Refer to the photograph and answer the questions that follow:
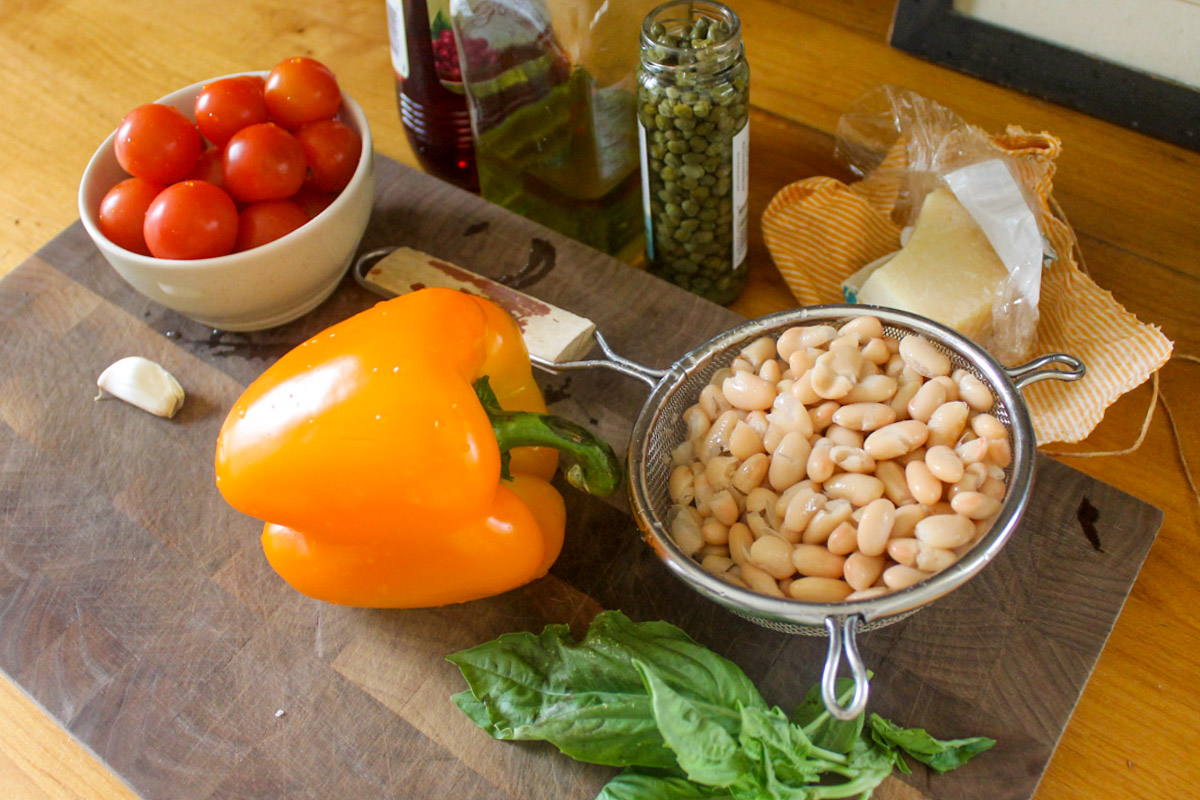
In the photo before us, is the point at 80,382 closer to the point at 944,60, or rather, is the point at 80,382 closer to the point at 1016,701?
the point at 1016,701

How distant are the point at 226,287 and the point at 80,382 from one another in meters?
0.21

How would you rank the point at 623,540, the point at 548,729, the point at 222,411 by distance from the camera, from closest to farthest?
1. the point at 548,729
2. the point at 623,540
3. the point at 222,411

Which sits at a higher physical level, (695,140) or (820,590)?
(695,140)

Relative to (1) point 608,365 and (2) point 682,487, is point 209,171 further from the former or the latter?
(2) point 682,487

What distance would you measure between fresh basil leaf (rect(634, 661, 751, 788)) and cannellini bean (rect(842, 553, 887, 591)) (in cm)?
14

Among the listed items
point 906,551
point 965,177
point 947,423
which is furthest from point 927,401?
point 965,177

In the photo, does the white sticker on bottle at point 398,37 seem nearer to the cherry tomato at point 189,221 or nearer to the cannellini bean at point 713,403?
the cherry tomato at point 189,221

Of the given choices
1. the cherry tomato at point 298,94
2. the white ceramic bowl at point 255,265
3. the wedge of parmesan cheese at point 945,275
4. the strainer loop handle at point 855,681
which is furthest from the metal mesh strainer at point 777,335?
the cherry tomato at point 298,94

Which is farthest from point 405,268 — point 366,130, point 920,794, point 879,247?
point 920,794

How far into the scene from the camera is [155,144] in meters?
0.94

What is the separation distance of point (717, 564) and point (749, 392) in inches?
5.6

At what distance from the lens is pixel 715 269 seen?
1052mm

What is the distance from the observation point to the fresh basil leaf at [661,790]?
2.24ft

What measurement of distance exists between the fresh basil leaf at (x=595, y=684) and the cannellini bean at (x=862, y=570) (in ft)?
0.34
